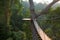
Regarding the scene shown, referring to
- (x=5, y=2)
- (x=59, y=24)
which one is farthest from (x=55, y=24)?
(x=5, y=2)

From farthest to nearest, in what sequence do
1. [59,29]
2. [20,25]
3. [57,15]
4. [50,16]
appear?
[20,25] → [50,16] → [57,15] → [59,29]

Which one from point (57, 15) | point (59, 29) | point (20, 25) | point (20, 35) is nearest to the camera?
point (59, 29)

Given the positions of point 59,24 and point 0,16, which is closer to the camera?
point 0,16

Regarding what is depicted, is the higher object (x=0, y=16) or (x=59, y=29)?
(x=0, y=16)

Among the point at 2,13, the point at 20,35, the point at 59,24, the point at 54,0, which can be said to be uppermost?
the point at 54,0

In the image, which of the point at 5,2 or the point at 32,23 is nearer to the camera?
the point at 5,2

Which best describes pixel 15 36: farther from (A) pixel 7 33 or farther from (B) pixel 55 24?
(B) pixel 55 24

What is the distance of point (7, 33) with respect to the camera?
3.66 meters

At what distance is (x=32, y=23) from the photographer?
125 inches

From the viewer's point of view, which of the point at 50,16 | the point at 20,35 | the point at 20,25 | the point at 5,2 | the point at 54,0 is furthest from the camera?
the point at 20,25

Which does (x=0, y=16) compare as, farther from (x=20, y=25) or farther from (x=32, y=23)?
(x=20, y=25)

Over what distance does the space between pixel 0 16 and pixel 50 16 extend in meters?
1.75

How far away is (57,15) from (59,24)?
0.22 meters

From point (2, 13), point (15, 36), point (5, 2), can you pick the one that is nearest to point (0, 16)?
point (2, 13)
